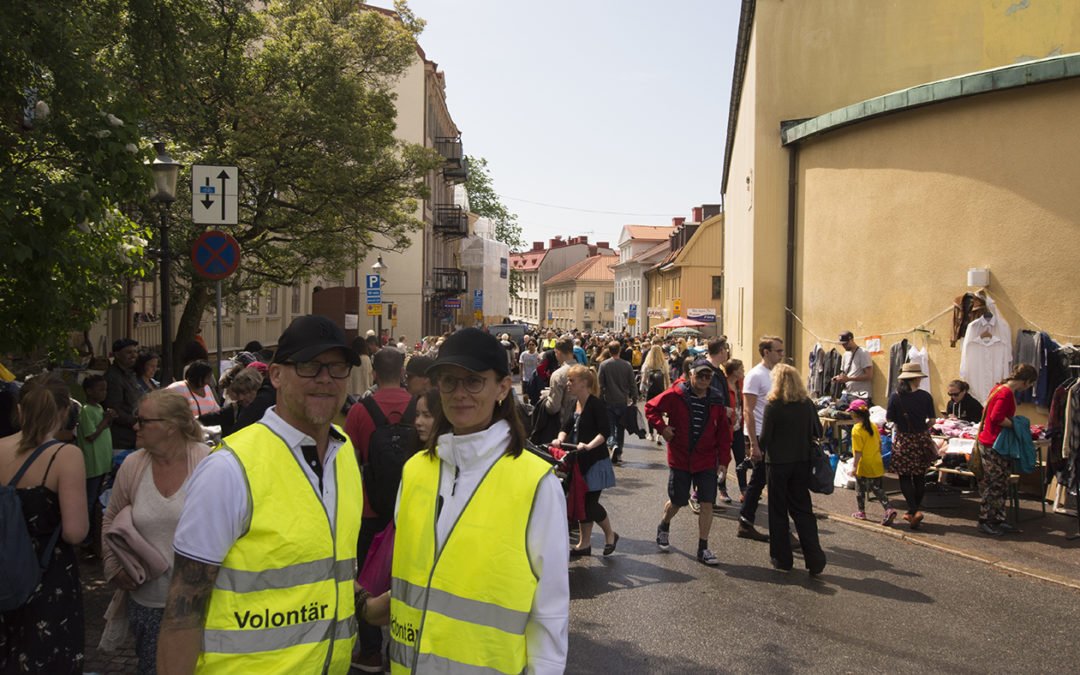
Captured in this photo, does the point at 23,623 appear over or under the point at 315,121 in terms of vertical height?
under

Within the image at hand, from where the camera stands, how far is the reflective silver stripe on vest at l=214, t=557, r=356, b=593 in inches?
98.3

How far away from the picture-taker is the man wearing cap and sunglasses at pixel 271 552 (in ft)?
8.04

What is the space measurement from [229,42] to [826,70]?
10.5 metres

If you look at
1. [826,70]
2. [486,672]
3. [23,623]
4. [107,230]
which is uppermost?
[826,70]

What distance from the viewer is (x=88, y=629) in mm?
6266

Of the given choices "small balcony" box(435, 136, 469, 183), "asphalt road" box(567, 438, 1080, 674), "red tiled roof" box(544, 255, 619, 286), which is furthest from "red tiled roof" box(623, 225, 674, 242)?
"asphalt road" box(567, 438, 1080, 674)

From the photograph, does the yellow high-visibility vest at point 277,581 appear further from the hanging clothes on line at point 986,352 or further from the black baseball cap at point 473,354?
the hanging clothes on line at point 986,352

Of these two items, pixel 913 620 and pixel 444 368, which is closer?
pixel 444 368

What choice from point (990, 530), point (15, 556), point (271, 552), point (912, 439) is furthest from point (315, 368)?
point (990, 530)

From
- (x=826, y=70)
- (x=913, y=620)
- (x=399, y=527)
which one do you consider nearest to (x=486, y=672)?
(x=399, y=527)

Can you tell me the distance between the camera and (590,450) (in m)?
8.55

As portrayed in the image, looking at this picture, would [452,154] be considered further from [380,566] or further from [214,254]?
[380,566]

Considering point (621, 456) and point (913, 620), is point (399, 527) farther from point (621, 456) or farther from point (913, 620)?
point (621, 456)

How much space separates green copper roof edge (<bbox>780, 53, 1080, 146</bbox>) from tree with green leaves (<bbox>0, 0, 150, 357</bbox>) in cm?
998
